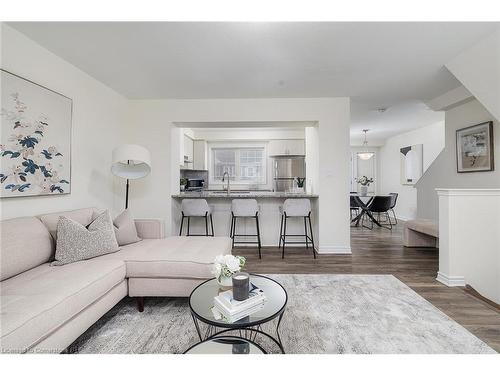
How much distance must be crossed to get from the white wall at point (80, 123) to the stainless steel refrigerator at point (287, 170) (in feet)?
12.2

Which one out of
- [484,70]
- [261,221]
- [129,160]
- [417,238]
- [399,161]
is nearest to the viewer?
[484,70]

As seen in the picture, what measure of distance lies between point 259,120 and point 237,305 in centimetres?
299

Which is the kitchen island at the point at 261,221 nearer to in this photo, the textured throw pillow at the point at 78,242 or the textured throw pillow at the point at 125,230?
the textured throw pillow at the point at 125,230

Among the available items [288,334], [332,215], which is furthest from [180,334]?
[332,215]

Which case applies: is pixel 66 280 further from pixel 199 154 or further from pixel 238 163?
pixel 238 163

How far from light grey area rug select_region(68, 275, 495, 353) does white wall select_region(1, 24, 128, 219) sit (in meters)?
1.27

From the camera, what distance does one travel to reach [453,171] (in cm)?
387

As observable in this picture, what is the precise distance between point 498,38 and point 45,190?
4364mm

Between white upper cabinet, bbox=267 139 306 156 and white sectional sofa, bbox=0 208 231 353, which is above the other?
white upper cabinet, bbox=267 139 306 156

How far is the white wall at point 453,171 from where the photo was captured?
126 inches

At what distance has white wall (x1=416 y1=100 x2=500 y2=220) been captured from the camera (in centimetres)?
321

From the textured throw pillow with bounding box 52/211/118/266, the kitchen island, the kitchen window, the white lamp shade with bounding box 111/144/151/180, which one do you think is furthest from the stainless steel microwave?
the textured throw pillow with bounding box 52/211/118/266

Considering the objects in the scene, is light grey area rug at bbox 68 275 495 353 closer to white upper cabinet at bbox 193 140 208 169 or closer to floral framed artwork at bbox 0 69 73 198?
floral framed artwork at bbox 0 69 73 198

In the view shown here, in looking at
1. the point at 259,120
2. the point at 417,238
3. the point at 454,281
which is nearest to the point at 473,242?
the point at 454,281
